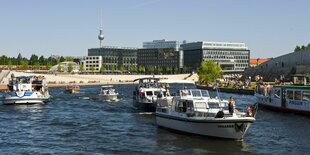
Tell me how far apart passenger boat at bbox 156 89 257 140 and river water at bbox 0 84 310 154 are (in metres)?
0.77

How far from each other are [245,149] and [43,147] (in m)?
16.5

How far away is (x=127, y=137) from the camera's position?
42.5 m

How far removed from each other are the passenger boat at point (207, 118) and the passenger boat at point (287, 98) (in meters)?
20.8

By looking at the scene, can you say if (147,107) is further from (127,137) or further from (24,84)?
(24,84)

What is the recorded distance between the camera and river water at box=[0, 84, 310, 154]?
1426 inches

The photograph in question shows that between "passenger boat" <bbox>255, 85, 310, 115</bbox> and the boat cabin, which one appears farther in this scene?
the boat cabin

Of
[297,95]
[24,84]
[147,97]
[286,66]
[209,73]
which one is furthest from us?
[209,73]

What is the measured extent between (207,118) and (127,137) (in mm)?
8207

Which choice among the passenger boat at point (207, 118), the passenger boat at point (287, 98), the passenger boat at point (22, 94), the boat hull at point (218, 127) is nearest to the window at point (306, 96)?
the passenger boat at point (287, 98)

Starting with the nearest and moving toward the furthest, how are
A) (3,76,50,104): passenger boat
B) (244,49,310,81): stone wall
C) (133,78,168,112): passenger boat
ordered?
(133,78,168,112): passenger boat
(3,76,50,104): passenger boat
(244,49,310,81): stone wall

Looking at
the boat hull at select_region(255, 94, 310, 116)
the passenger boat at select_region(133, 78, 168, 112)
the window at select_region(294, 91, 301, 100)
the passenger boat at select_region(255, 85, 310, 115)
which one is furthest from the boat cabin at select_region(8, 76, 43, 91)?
the window at select_region(294, 91, 301, 100)

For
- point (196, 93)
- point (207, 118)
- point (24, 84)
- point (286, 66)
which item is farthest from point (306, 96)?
point (286, 66)

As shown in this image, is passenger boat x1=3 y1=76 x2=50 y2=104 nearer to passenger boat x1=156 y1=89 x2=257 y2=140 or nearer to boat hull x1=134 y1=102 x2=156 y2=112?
boat hull x1=134 y1=102 x2=156 y2=112

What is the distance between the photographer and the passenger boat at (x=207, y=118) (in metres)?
38.1
